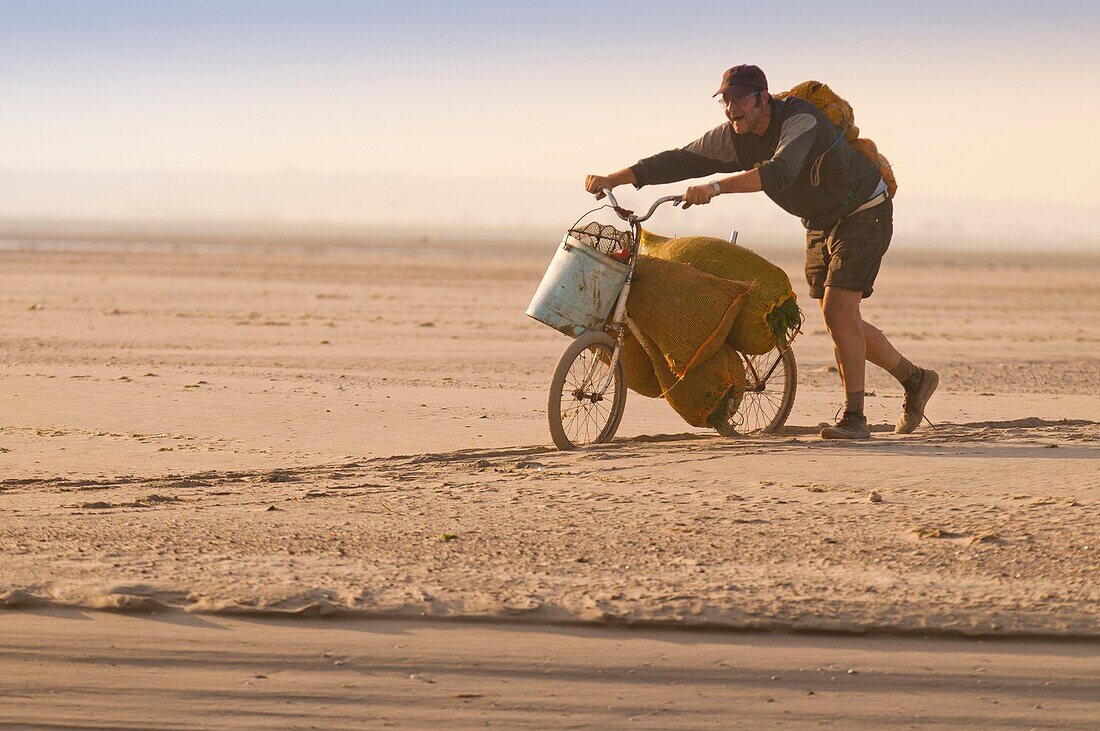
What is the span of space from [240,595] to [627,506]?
5.88 feet

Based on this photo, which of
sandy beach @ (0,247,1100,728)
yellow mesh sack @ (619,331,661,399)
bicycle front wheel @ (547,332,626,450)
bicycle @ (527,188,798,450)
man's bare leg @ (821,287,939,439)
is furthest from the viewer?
yellow mesh sack @ (619,331,661,399)

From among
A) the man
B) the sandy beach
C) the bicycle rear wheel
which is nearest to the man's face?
the man

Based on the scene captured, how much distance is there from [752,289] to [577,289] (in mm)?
920

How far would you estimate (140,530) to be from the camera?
5.23 meters

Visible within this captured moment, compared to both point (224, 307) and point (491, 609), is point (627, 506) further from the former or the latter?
point (224, 307)

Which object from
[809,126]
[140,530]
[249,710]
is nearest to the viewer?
[249,710]

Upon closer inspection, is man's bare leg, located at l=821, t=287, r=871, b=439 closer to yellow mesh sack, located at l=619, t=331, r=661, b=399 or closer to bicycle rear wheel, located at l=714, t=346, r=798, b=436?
bicycle rear wheel, located at l=714, t=346, r=798, b=436

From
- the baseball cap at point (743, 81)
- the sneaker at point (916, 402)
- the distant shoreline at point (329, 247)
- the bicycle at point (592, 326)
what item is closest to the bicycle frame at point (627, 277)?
the bicycle at point (592, 326)

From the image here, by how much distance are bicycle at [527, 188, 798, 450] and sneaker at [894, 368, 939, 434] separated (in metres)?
0.82

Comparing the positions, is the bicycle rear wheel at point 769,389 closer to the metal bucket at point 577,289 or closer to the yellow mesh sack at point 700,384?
the yellow mesh sack at point 700,384

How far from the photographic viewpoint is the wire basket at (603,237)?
23.7 feet

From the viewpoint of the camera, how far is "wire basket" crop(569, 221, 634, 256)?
23.7 ft

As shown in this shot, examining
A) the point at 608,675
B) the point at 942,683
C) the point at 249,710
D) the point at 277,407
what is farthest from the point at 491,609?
the point at 277,407

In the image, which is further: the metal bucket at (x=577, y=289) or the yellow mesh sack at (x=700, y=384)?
the yellow mesh sack at (x=700, y=384)
